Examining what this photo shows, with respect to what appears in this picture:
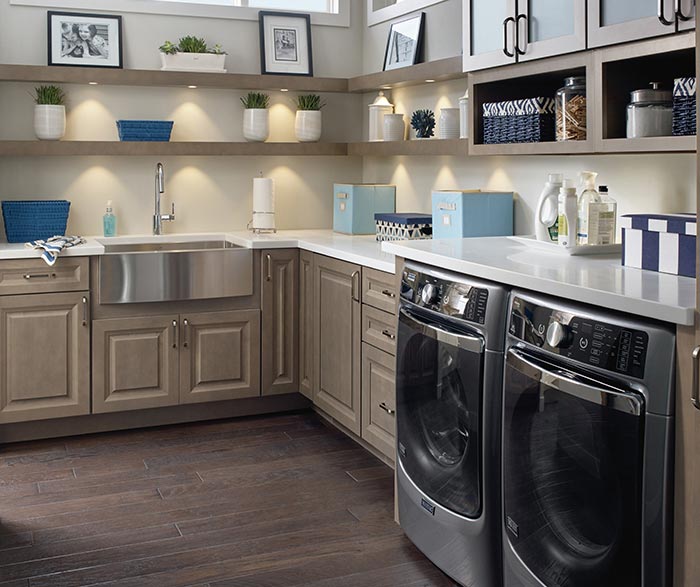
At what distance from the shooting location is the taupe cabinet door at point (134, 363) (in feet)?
13.5

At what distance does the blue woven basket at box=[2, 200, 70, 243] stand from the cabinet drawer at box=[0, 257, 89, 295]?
16.8 inches

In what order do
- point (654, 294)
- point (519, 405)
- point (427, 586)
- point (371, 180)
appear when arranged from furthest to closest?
point (371, 180), point (427, 586), point (519, 405), point (654, 294)

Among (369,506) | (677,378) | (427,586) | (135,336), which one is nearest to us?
(677,378)

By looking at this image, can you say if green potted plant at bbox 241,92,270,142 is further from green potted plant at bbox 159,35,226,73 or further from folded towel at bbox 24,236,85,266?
folded towel at bbox 24,236,85,266

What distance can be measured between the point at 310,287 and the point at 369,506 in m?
1.28

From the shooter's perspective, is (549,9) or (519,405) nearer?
(519,405)

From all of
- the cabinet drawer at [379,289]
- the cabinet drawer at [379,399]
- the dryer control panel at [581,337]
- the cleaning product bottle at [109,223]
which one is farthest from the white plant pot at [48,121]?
the dryer control panel at [581,337]

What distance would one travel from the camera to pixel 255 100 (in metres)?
4.81

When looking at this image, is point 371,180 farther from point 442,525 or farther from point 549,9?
point 442,525

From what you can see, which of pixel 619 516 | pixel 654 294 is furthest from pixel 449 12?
pixel 619 516

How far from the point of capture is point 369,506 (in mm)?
3326

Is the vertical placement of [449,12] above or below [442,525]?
above

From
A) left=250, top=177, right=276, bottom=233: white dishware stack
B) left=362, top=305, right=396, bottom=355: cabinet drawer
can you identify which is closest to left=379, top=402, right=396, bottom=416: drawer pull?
left=362, top=305, right=396, bottom=355: cabinet drawer

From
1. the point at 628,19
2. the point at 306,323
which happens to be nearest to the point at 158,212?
the point at 306,323
